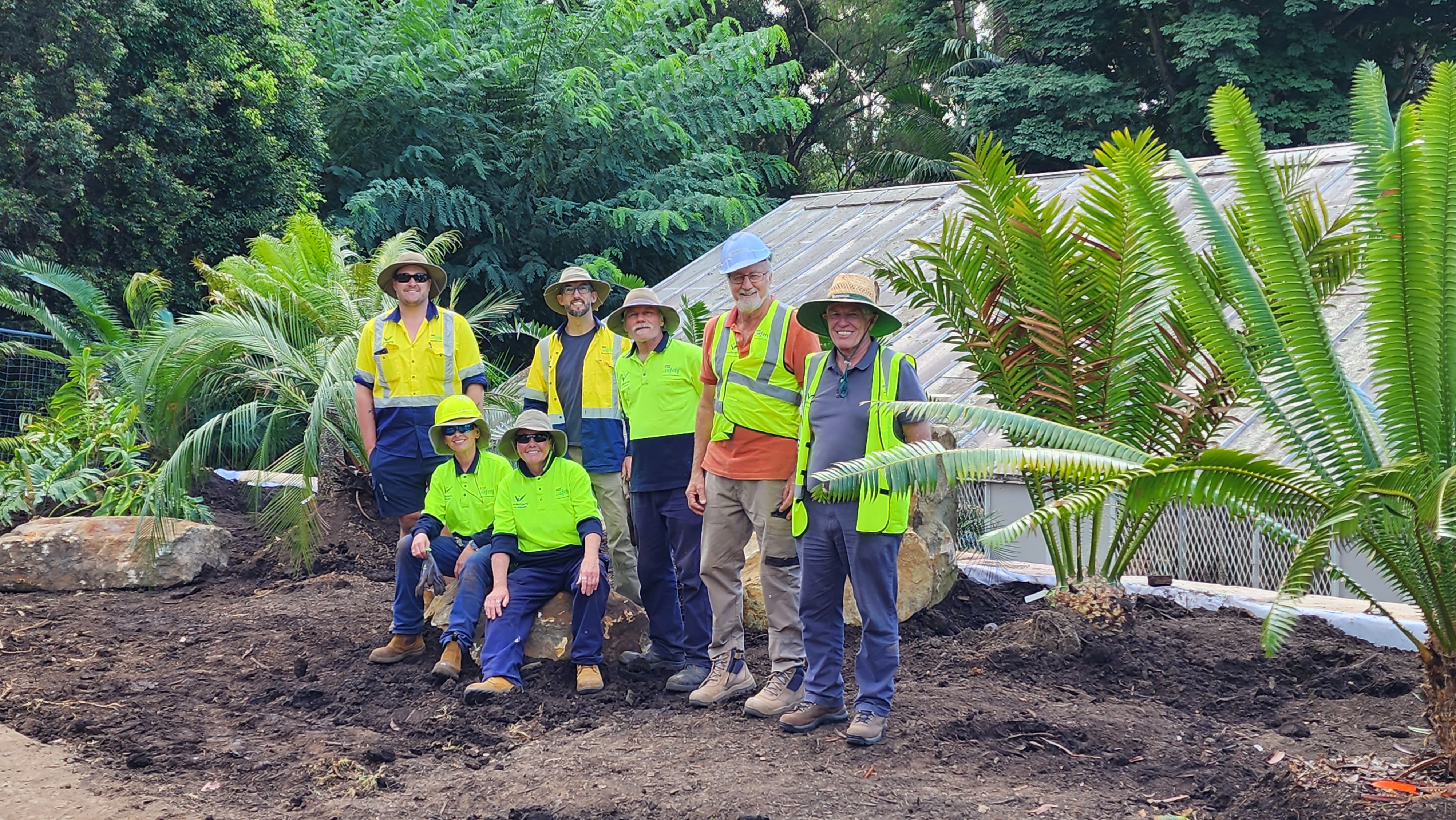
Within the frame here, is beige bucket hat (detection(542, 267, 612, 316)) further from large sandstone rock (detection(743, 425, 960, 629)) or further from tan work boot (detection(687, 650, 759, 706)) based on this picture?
tan work boot (detection(687, 650, 759, 706))

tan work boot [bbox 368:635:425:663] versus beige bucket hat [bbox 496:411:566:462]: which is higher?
beige bucket hat [bbox 496:411:566:462]

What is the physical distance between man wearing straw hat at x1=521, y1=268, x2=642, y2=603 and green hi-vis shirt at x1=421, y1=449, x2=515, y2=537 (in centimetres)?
41

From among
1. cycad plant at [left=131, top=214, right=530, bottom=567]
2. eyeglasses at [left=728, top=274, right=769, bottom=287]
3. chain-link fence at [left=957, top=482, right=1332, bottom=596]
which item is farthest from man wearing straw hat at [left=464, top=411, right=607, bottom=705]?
cycad plant at [left=131, top=214, right=530, bottom=567]

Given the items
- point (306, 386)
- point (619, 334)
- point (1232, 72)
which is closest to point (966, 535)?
point (619, 334)

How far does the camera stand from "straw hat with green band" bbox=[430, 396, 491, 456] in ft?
Result: 19.8

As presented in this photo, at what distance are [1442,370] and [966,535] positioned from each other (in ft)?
15.1

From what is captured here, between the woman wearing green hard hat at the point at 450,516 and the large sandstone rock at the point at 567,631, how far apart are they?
22 centimetres

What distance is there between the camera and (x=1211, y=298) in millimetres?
4391

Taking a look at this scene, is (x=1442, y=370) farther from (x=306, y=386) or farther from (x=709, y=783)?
(x=306, y=386)

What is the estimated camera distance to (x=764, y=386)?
5168 mm

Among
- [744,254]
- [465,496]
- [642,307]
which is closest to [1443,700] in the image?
[744,254]

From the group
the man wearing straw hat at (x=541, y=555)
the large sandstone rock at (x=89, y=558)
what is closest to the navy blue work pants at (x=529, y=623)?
the man wearing straw hat at (x=541, y=555)

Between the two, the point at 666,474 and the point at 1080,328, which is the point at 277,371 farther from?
the point at 1080,328

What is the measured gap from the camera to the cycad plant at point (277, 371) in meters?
8.65
